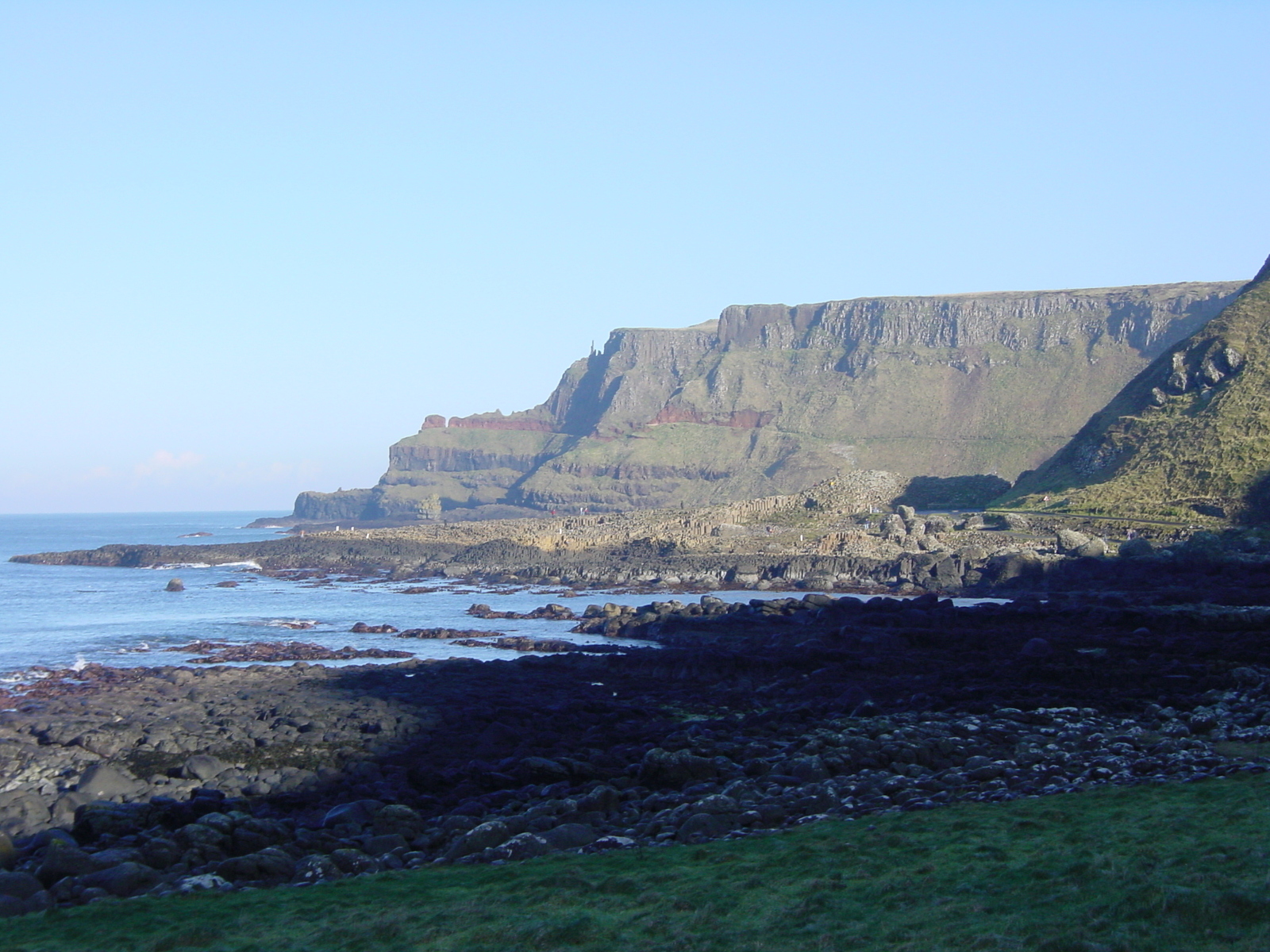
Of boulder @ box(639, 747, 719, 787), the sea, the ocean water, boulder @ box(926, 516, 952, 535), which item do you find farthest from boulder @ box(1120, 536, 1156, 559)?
boulder @ box(639, 747, 719, 787)

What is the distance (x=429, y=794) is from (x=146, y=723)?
9.13 m

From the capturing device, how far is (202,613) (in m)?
56.3

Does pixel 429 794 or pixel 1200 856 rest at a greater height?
pixel 1200 856

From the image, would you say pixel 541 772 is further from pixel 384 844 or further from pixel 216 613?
pixel 216 613

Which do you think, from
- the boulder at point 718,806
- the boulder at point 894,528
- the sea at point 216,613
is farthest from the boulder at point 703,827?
the boulder at point 894,528

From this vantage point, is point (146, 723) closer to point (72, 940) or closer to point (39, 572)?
point (72, 940)

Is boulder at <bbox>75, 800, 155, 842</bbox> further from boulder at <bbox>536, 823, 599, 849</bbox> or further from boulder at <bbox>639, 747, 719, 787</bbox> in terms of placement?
boulder at <bbox>639, 747, 719, 787</bbox>

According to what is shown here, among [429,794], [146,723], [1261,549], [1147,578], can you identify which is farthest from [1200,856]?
[1261,549]

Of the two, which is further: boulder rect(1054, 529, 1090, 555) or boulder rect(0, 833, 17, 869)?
boulder rect(1054, 529, 1090, 555)

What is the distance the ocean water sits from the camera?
42312 millimetres

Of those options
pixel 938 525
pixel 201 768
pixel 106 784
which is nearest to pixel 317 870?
pixel 106 784

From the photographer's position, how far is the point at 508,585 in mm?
73125

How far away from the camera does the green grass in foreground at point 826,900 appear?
29.4 ft

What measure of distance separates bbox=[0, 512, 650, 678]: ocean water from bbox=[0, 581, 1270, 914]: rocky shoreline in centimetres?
751
